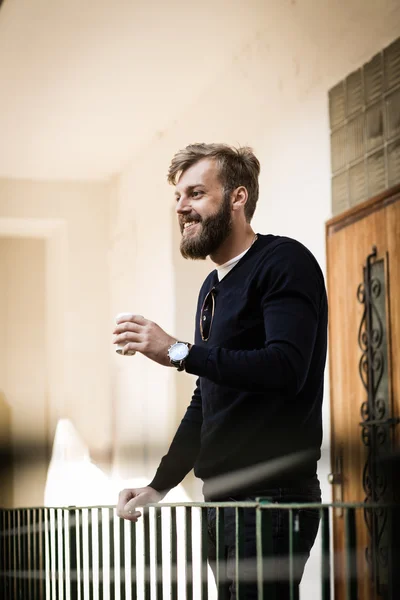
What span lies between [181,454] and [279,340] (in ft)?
1.49

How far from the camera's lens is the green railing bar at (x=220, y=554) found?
1.62m

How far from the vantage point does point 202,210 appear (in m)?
1.91

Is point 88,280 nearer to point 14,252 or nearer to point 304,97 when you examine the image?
point 14,252

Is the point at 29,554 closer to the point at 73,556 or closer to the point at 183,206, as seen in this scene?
the point at 73,556

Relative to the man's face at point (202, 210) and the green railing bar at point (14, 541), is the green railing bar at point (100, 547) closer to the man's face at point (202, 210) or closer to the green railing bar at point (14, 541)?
the green railing bar at point (14, 541)

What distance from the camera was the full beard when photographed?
1862 mm

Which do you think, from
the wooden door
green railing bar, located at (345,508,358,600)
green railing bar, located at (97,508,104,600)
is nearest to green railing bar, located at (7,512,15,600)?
green railing bar, located at (97,508,104,600)

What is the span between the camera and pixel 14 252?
32.6 ft

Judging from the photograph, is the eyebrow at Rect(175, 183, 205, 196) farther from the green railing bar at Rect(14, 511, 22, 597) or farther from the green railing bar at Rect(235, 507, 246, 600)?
the green railing bar at Rect(14, 511, 22, 597)

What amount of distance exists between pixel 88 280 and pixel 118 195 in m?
0.83

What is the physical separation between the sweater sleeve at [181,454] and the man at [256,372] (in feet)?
0.29

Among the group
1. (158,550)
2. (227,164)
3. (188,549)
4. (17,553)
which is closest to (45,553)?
(17,553)

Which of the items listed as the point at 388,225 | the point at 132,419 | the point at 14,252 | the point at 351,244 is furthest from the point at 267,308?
the point at 14,252

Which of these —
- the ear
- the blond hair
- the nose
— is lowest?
the nose
